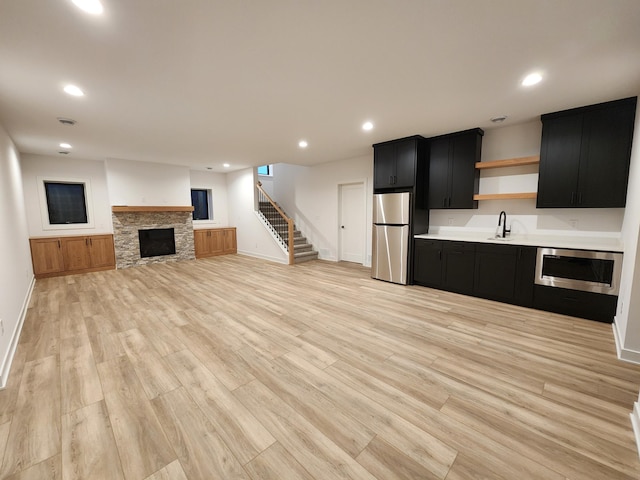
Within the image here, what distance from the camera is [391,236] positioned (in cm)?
488

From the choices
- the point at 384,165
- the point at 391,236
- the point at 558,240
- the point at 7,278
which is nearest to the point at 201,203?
the point at 7,278

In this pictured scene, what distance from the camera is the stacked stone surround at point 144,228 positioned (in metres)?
6.36

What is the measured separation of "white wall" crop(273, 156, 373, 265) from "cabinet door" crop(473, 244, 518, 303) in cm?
266

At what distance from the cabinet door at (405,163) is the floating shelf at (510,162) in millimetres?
984

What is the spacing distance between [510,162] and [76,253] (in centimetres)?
856

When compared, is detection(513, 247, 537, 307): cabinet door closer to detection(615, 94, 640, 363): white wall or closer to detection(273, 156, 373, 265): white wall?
detection(615, 94, 640, 363): white wall

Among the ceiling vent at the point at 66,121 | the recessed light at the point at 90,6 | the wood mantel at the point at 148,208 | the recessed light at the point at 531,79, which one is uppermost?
the ceiling vent at the point at 66,121

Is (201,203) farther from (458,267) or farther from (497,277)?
(497,277)

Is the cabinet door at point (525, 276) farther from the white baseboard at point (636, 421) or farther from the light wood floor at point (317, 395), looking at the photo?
the white baseboard at point (636, 421)

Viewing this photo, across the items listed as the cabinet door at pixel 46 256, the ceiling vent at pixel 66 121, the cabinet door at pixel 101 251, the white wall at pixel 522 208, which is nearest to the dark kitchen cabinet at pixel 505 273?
the white wall at pixel 522 208

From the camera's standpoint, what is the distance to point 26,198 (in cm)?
555

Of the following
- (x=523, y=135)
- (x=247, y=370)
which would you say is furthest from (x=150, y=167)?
(x=523, y=135)

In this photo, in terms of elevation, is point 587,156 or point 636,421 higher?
point 587,156

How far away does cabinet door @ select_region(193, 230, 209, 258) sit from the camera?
769 cm
